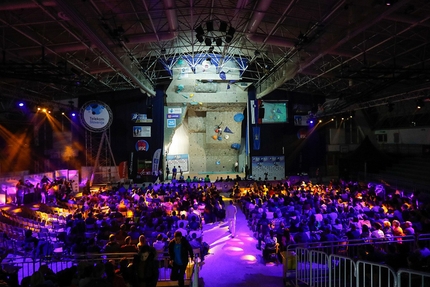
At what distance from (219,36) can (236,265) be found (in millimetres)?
8424

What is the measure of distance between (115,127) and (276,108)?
11.5 metres

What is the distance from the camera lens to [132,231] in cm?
736

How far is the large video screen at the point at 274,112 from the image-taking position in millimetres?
22672

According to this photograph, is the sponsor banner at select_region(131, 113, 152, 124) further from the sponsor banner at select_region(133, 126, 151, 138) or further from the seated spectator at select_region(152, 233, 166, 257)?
the seated spectator at select_region(152, 233, 166, 257)

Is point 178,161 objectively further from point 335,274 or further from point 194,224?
point 335,274

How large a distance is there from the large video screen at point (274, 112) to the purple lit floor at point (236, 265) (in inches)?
535

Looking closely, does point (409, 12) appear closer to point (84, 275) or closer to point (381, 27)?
point (381, 27)

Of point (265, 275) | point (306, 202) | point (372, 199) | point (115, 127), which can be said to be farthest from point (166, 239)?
point (115, 127)

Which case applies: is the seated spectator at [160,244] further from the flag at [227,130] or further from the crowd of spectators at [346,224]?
the flag at [227,130]

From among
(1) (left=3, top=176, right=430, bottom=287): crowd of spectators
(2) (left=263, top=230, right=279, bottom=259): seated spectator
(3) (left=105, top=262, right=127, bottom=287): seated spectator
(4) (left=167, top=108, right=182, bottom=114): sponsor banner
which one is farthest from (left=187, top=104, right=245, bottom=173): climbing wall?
(3) (left=105, top=262, right=127, bottom=287): seated spectator

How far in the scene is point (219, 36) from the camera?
12039 mm

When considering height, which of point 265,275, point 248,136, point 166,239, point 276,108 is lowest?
point 265,275

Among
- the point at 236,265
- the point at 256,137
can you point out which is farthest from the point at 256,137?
the point at 236,265

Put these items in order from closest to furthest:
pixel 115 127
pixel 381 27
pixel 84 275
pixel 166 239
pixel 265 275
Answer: pixel 84 275 → pixel 265 275 → pixel 166 239 → pixel 381 27 → pixel 115 127
